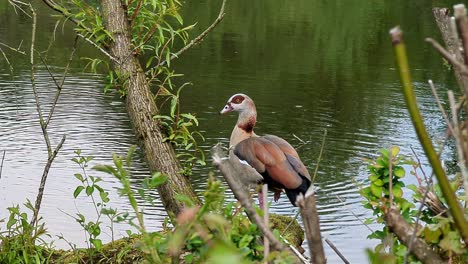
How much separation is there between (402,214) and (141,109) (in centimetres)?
176

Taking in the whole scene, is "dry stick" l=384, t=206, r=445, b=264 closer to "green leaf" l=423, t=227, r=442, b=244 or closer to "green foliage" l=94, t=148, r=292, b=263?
"green foliage" l=94, t=148, r=292, b=263

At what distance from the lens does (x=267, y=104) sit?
433 inches

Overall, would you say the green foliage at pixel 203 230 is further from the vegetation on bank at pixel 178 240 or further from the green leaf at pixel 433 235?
the green leaf at pixel 433 235

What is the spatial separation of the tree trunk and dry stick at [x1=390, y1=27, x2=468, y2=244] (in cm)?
250

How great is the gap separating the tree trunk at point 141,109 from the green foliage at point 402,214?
1.38 metres

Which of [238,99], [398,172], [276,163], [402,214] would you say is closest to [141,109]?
[276,163]

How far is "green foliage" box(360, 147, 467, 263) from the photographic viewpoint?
151cm

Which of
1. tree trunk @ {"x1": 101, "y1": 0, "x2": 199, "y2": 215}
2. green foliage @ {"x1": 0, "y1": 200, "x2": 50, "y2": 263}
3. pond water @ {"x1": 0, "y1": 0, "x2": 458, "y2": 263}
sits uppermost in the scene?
tree trunk @ {"x1": 101, "y1": 0, "x2": 199, "y2": 215}

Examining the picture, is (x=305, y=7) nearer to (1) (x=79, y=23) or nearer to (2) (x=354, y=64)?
→ (2) (x=354, y=64)

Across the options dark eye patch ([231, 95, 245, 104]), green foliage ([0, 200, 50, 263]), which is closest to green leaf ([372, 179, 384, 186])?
green foliage ([0, 200, 50, 263])

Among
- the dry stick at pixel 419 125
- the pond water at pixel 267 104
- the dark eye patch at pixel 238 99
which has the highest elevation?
the dry stick at pixel 419 125

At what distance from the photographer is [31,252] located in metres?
3.72

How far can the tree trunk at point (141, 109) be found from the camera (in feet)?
11.5

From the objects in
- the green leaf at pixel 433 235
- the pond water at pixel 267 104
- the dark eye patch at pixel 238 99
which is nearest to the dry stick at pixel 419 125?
the green leaf at pixel 433 235
